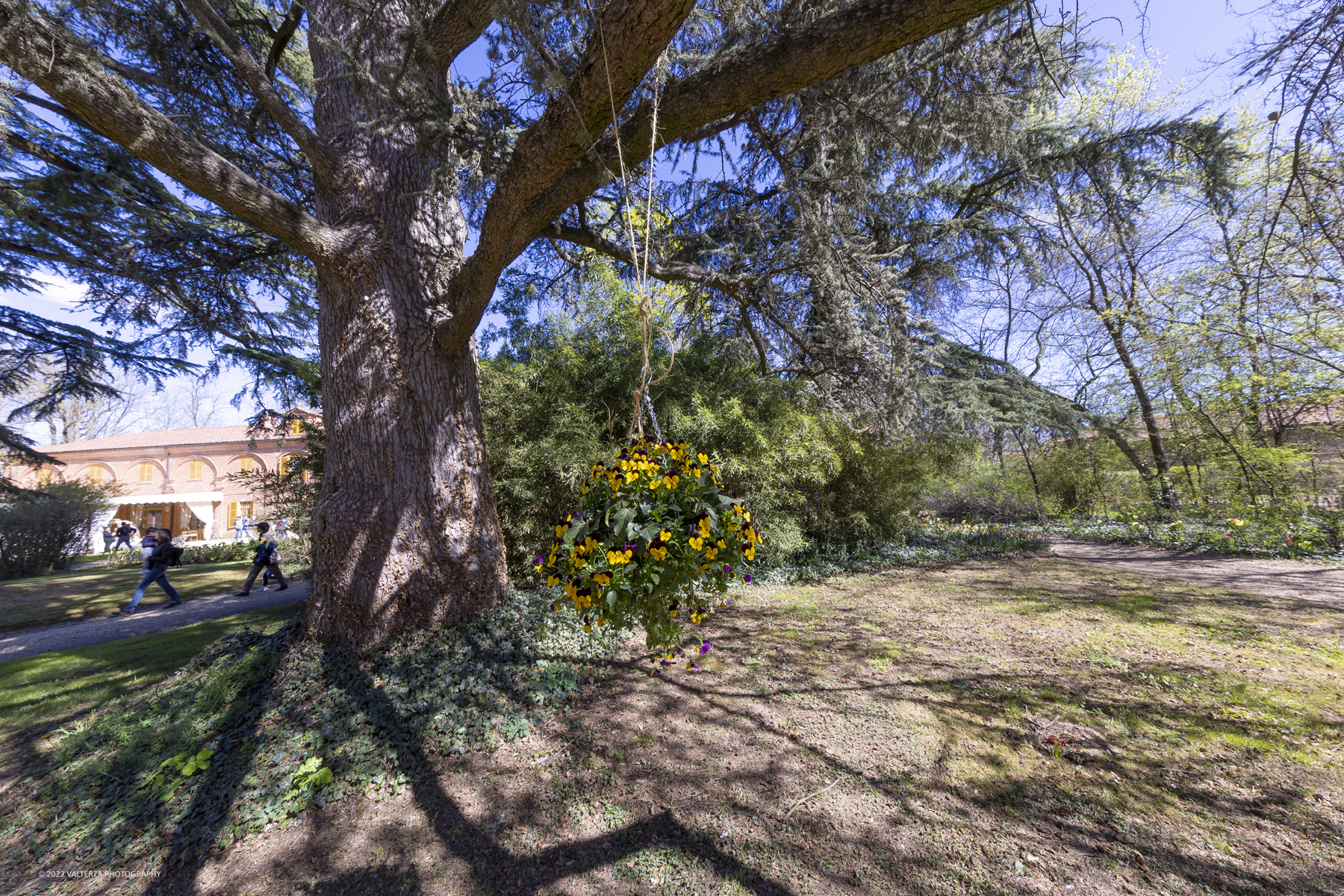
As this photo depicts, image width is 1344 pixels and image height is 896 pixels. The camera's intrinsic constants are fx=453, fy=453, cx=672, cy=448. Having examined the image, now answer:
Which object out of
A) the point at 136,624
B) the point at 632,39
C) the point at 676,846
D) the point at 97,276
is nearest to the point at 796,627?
the point at 676,846

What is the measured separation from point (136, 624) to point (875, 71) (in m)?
11.6

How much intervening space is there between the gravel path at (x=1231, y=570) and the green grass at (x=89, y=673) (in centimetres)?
1094

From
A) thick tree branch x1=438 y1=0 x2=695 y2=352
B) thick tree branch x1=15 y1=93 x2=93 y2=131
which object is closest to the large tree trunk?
thick tree branch x1=438 y1=0 x2=695 y2=352

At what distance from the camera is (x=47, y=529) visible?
37.3 ft

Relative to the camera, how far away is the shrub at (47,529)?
35.3 feet

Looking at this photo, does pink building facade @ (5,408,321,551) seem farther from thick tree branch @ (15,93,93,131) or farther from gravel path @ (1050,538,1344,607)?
gravel path @ (1050,538,1344,607)

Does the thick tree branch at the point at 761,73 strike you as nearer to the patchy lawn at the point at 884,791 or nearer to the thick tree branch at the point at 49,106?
the patchy lawn at the point at 884,791

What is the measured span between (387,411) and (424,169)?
2096 millimetres

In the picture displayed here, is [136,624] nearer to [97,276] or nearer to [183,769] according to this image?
[97,276]

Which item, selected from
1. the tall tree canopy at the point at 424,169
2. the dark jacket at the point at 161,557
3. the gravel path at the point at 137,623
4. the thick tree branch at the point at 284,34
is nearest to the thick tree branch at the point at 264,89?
the tall tree canopy at the point at 424,169

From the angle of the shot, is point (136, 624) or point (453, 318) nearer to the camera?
point (453, 318)

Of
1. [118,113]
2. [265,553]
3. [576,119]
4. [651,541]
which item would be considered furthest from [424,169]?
[265,553]

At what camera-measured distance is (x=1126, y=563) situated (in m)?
7.33

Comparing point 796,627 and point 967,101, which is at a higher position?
point 967,101
